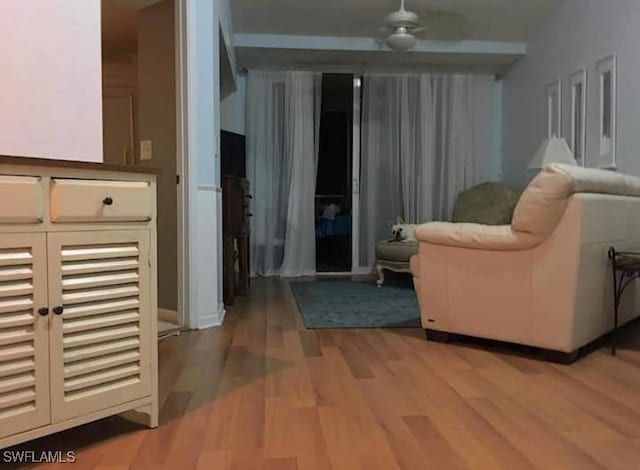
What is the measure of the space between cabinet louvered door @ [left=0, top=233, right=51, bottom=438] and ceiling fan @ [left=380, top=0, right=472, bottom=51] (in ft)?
13.1

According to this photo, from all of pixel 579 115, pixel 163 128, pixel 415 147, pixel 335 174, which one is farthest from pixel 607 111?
pixel 163 128

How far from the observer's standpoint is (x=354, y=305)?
438 centimetres

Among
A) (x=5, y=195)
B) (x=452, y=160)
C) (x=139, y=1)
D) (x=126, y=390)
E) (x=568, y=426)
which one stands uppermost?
(x=139, y=1)

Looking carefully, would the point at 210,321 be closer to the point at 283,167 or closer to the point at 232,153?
the point at 232,153

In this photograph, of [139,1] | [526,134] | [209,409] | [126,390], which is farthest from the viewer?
[526,134]

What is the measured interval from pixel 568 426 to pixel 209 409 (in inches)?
48.4

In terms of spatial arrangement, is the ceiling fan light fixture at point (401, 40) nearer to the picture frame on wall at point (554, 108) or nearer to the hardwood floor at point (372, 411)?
the picture frame on wall at point (554, 108)

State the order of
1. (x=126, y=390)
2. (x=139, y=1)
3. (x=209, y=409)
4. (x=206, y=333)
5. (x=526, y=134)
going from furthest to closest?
(x=526, y=134)
(x=139, y=1)
(x=206, y=333)
(x=209, y=409)
(x=126, y=390)

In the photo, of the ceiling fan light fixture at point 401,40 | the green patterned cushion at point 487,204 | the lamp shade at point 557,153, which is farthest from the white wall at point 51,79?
the green patterned cushion at point 487,204

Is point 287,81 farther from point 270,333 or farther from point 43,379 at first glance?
point 43,379

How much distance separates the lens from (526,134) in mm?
6125

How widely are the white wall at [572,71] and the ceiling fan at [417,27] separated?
804 mm

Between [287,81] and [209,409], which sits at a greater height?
[287,81]

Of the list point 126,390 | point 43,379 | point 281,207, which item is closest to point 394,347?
point 126,390
